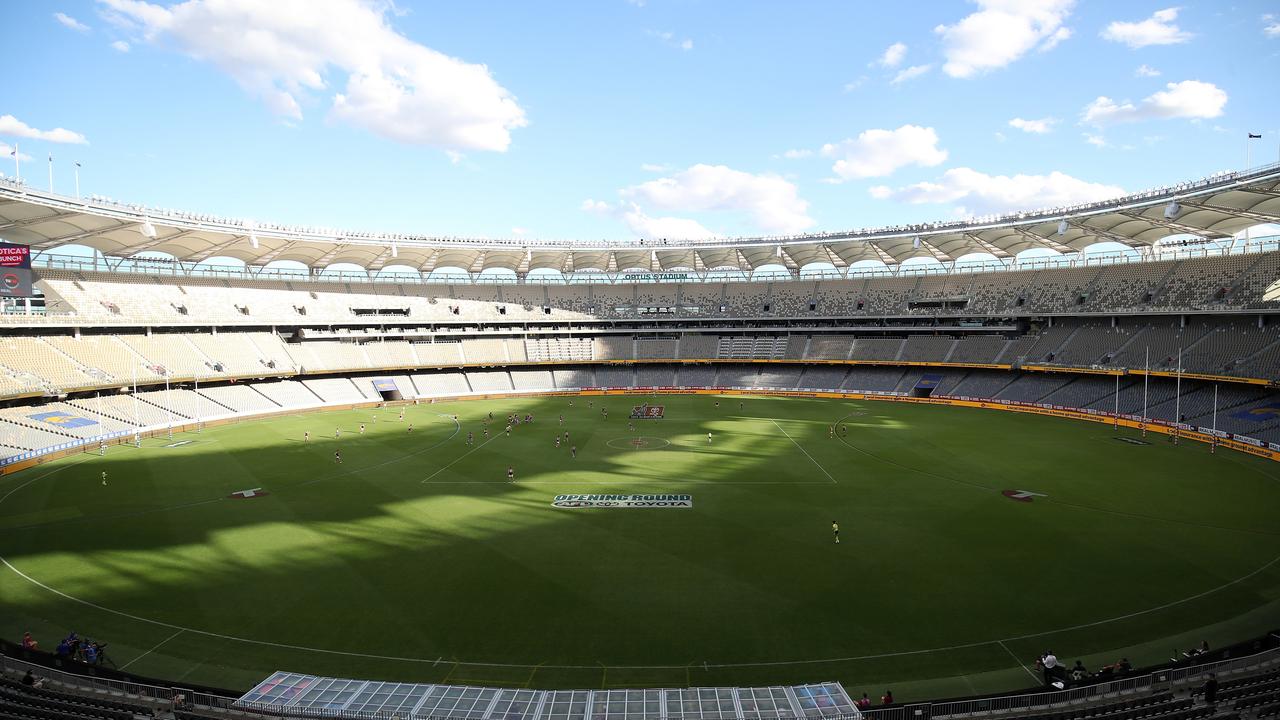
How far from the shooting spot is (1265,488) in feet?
95.0

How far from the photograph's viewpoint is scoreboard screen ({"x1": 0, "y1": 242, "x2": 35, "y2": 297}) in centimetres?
3962

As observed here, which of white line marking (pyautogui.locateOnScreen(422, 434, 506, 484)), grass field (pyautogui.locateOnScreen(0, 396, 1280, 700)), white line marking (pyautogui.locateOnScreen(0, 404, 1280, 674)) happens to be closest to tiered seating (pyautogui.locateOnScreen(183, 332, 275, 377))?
grass field (pyautogui.locateOnScreen(0, 396, 1280, 700))

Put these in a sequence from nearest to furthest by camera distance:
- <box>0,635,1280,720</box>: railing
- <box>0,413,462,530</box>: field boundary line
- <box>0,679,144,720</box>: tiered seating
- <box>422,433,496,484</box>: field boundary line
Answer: <box>0,635,1280,720</box>: railing, <box>0,679,144,720</box>: tiered seating, <box>0,413,462,530</box>: field boundary line, <box>422,433,496,484</box>: field boundary line

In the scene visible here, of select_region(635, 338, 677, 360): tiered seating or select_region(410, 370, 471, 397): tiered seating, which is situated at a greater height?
select_region(635, 338, 677, 360): tiered seating

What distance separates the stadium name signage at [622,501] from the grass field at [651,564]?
35.2 inches

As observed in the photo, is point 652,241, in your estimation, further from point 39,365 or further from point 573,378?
point 39,365

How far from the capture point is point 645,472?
3359 centimetres

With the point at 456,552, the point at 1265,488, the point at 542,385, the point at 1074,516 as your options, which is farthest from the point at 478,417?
the point at 1265,488

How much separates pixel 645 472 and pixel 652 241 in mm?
42873

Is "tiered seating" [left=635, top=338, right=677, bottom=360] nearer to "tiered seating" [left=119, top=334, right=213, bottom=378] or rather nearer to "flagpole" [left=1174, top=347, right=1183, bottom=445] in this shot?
"tiered seating" [left=119, top=334, right=213, bottom=378]

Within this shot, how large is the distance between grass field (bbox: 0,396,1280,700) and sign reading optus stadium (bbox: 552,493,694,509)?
2.93 feet

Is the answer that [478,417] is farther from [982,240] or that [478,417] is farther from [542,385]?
[982,240]

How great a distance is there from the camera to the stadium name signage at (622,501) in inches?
1087

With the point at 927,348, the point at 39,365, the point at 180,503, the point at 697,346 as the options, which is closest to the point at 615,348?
the point at 697,346
